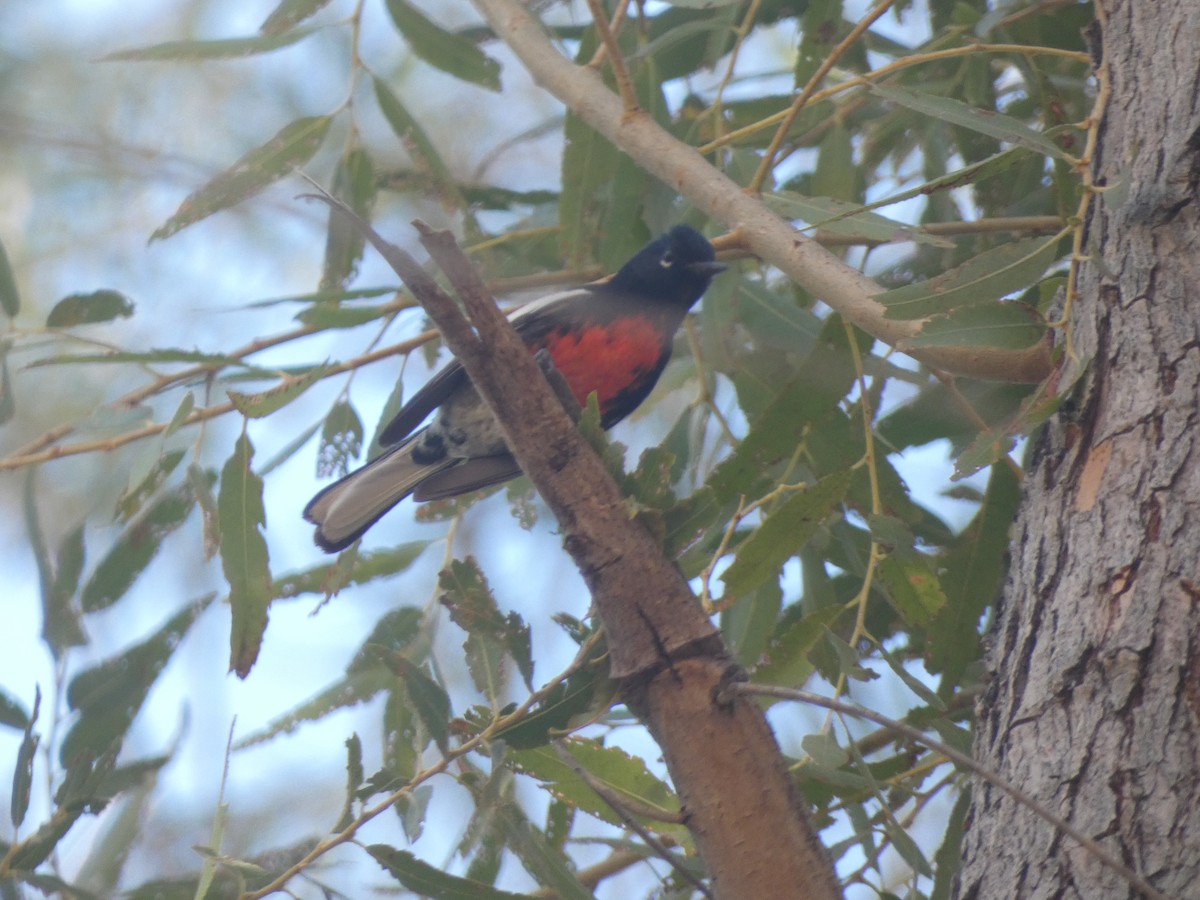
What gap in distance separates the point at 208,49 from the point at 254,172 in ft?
1.02

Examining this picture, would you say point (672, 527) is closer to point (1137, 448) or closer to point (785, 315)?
point (1137, 448)

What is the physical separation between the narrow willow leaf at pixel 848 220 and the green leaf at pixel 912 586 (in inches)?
23.9

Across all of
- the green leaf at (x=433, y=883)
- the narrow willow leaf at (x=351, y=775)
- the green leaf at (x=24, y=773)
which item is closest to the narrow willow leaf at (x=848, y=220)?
the narrow willow leaf at (x=351, y=775)

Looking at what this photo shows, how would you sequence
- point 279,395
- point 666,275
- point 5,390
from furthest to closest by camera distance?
point 666,275 < point 5,390 < point 279,395

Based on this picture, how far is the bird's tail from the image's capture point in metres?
3.45

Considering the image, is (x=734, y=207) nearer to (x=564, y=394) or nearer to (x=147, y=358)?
(x=564, y=394)

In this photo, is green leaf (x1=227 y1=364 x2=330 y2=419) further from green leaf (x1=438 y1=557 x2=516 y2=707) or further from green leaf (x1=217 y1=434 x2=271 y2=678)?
green leaf (x1=438 y1=557 x2=516 y2=707)

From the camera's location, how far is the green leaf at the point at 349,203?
346cm

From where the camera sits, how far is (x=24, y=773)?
7.68ft

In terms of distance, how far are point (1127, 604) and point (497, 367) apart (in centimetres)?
100

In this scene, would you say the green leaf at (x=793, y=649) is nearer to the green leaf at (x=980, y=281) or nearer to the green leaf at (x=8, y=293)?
the green leaf at (x=980, y=281)

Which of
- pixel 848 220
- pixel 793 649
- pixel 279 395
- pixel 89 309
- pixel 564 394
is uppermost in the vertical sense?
pixel 89 309

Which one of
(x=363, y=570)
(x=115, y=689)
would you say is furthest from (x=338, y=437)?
(x=115, y=689)

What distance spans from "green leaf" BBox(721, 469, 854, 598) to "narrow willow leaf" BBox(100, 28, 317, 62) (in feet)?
6.03
